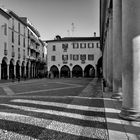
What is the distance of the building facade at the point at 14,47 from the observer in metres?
38.4

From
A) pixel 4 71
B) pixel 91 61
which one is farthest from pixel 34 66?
pixel 4 71

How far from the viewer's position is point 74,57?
195ft

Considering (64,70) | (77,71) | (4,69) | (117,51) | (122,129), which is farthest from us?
(64,70)

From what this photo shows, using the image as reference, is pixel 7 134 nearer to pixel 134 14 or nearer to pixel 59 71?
pixel 134 14

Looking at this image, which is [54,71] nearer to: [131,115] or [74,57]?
[74,57]

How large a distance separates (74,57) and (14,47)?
20195 mm

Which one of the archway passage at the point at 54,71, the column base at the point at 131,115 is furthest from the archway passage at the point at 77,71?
the column base at the point at 131,115

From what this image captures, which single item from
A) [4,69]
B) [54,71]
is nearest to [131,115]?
[4,69]

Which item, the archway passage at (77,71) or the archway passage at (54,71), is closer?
the archway passage at (77,71)

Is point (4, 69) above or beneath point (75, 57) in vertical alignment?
beneath

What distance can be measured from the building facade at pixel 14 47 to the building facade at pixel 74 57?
6329 mm

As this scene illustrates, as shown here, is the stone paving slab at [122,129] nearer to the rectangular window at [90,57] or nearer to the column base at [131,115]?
the column base at [131,115]

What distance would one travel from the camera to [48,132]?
5230mm

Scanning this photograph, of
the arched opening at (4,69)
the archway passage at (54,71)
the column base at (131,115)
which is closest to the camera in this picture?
the column base at (131,115)
